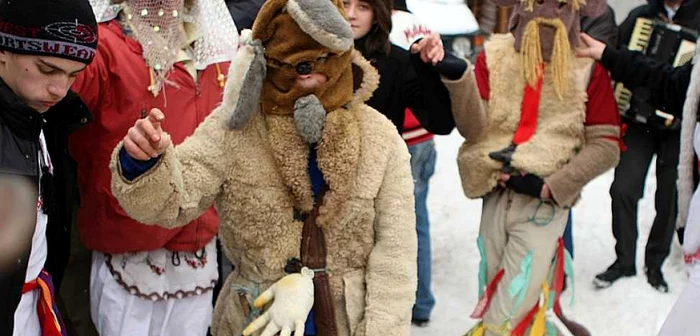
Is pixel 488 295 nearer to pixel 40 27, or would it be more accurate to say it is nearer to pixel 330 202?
pixel 330 202

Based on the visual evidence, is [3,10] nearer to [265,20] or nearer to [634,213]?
[265,20]

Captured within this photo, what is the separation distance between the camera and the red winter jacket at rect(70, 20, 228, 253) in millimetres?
3041

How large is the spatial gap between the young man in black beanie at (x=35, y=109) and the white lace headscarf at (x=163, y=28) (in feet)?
1.42

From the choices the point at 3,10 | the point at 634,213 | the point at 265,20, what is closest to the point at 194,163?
the point at 265,20

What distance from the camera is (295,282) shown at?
2.65 metres

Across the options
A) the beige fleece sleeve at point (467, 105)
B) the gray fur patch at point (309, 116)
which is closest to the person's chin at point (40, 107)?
the gray fur patch at point (309, 116)

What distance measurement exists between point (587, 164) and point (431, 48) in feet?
3.46

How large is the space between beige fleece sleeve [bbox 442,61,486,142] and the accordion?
1125mm

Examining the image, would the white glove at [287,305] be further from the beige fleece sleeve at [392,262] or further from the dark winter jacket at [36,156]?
the dark winter jacket at [36,156]

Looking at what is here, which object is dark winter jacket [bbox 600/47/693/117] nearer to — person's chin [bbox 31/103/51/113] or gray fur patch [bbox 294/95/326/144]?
gray fur patch [bbox 294/95/326/144]

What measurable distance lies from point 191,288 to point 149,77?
2.60 ft

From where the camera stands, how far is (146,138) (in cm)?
231

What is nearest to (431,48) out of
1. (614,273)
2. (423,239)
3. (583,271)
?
(423,239)

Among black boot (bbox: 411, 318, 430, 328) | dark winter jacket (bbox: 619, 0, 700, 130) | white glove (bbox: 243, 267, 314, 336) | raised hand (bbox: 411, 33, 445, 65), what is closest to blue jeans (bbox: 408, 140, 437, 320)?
black boot (bbox: 411, 318, 430, 328)
